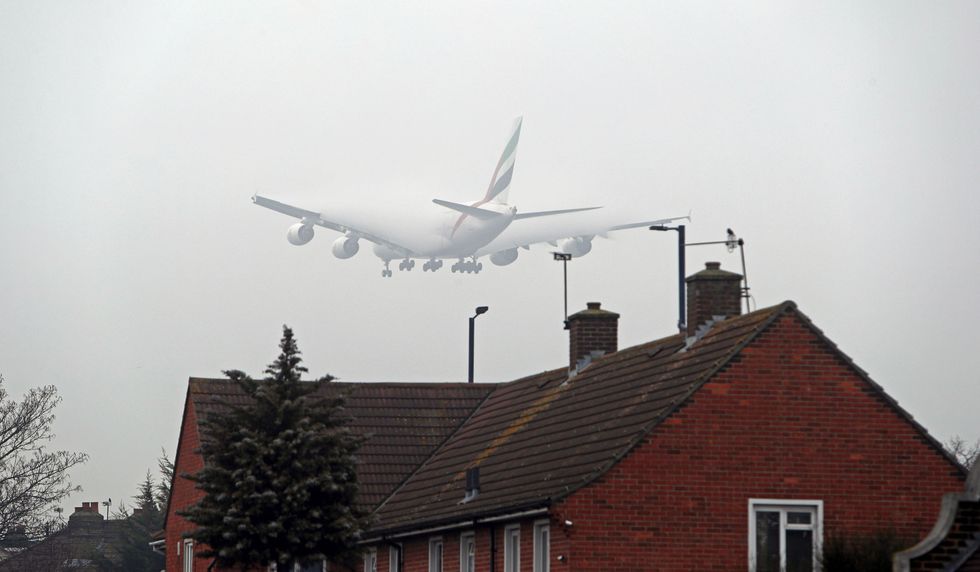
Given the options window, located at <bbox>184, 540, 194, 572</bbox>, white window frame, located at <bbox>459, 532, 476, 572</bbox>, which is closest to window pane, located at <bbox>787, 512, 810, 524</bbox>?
white window frame, located at <bbox>459, 532, 476, 572</bbox>

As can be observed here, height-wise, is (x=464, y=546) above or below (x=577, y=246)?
below

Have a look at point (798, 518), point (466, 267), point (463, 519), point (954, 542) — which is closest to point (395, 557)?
point (463, 519)

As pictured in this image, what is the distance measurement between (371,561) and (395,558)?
1729mm

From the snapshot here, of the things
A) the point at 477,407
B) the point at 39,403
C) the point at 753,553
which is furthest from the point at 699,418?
the point at 39,403

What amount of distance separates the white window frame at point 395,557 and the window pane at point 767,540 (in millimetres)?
8492

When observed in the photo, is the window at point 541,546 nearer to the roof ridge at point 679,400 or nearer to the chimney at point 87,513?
the roof ridge at point 679,400

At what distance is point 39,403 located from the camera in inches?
2662

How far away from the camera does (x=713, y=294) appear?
34.0 m

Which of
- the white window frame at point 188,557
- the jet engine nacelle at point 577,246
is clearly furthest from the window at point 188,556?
the jet engine nacelle at point 577,246

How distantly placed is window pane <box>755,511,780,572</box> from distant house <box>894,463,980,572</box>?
8680 mm

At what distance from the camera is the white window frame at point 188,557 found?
43.4 metres

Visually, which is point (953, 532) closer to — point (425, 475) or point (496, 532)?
point (496, 532)

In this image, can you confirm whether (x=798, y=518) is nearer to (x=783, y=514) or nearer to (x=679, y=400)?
(x=783, y=514)

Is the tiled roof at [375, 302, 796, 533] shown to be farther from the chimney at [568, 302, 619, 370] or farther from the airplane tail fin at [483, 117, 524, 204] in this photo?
the airplane tail fin at [483, 117, 524, 204]
